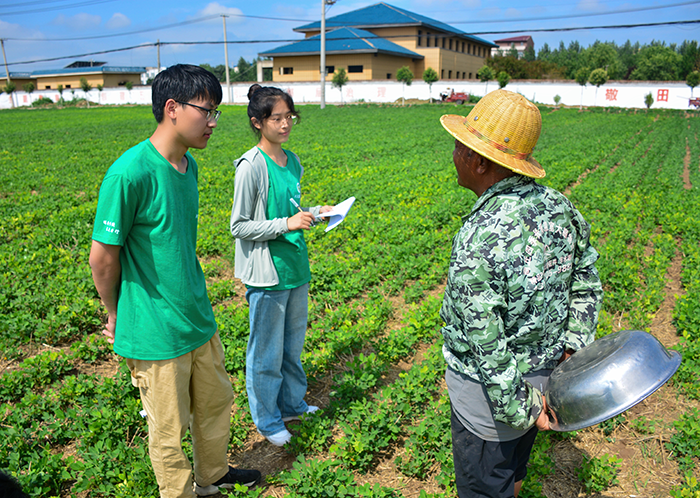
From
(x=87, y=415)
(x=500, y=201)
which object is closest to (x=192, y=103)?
(x=500, y=201)

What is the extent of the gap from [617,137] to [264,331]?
68.8 ft

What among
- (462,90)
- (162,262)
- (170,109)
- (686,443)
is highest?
(462,90)

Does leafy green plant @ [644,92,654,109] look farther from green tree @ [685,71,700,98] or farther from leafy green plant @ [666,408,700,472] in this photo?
leafy green plant @ [666,408,700,472]

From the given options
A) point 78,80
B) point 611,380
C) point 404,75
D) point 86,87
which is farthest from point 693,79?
point 78,80

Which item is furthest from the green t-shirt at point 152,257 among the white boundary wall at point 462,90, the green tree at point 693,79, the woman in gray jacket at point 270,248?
the green tree at point 693,79

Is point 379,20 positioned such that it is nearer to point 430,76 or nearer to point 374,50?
point 374,50

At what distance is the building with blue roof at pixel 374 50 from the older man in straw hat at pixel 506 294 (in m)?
54.5

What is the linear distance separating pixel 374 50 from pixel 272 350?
177ft

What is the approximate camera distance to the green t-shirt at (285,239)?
9.31 ft

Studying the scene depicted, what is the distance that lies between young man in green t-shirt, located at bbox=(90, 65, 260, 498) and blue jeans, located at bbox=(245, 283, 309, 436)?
58 centimetres

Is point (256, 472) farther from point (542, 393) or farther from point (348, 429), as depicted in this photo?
point (542, 393)

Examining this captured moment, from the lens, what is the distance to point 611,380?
1.58 metres

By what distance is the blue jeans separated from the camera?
2.88 metres

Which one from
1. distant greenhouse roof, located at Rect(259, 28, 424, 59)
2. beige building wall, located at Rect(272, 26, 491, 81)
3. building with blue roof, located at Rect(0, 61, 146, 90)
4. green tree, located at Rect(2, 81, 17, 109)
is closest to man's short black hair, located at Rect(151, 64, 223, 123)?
distant greenhouse roof, located at Rect(259, 28, 424, 59)
